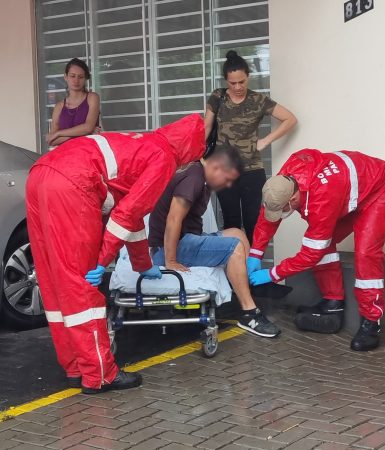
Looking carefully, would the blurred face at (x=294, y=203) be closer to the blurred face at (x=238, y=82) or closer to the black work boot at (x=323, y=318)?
the black work boot at (x=323, y=318)

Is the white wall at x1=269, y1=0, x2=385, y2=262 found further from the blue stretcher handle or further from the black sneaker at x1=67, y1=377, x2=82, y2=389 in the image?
the black sneaker at x1=67, y1=377, x2=82, y2=389

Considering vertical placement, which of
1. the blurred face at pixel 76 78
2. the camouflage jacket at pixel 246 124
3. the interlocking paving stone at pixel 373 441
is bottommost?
the interlocking paving stone at pixel 373 441

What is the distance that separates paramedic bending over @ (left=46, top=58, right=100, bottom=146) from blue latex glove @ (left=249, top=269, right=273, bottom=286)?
95.1 inches

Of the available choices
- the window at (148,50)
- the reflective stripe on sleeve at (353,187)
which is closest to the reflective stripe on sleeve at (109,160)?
the reflective stripe on sleeve at (353,187)

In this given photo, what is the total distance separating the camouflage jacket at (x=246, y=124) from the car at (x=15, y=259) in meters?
1.76

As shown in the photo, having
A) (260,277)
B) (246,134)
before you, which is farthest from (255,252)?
(246,134)

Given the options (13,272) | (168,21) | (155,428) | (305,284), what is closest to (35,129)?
(168,21)

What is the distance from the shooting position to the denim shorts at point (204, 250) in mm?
5969

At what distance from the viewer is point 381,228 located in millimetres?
5844

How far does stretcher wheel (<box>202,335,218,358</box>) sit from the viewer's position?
5.57 metres

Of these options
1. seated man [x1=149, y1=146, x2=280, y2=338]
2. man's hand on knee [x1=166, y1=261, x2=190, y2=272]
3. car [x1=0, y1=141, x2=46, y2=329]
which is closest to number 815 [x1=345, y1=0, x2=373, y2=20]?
seated man [x1=149, y1=146, x2=280, y2=338]

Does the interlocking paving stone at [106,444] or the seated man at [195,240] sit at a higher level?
the seated man at [195,240]

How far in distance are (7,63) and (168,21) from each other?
6.26 feet

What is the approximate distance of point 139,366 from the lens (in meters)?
5.51
